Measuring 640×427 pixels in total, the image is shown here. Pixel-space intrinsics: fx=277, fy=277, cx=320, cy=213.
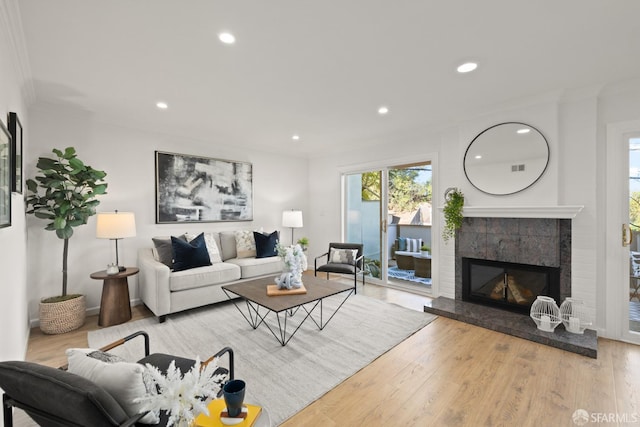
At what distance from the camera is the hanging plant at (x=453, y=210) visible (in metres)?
3.64

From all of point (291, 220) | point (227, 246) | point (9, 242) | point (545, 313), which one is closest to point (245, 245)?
point (227, 246)

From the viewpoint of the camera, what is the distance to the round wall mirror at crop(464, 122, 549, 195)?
3160 millimetres

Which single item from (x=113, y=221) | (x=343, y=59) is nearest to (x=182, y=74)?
(x=343, y=59)

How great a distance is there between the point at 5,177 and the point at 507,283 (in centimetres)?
475

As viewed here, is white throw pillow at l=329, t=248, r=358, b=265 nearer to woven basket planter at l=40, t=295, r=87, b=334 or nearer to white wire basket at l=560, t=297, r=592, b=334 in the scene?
white wire basket at l=560, t=297, r=592, b=334

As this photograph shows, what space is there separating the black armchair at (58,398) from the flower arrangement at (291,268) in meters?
1.96

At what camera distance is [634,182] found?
109 inches

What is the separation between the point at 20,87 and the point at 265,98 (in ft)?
7.33

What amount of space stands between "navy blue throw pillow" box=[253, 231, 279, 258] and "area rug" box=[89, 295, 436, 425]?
986 millimetres

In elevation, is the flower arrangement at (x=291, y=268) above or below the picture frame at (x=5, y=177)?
below

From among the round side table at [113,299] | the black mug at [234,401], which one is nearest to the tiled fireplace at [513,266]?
the black mug at [234,401]

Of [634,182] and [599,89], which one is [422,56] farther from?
[634,182]

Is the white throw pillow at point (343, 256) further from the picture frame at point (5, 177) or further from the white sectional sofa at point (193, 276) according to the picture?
the picture frame at point (5, 177)

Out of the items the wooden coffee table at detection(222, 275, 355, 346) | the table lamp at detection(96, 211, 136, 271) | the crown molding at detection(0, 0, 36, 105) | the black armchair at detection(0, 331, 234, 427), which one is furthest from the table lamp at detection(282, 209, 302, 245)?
the black armchair at detection(0, 331, 234, 427)
